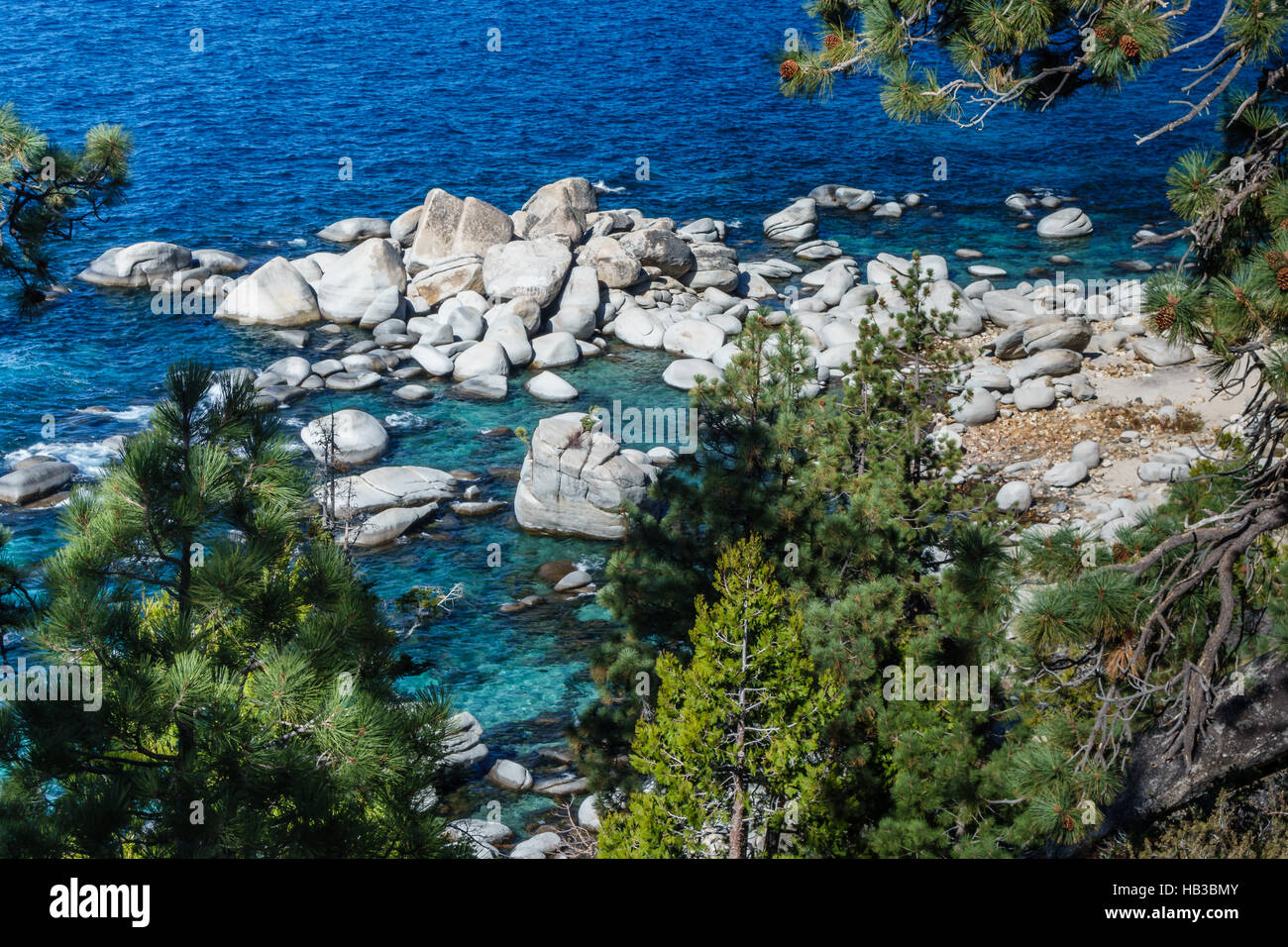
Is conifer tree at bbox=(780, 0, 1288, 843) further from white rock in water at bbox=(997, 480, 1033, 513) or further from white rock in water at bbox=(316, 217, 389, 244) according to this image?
white rock in water at bbox=(316, 217, 389, 244)

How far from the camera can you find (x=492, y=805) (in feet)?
52.3

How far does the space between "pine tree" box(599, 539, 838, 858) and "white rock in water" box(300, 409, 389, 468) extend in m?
16.0

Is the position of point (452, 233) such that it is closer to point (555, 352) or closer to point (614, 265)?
point (614, 265)

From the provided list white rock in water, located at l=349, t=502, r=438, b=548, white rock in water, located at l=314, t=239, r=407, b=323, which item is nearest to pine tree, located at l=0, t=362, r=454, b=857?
white rock in water, located at l=349, t=502, r=438, b=548

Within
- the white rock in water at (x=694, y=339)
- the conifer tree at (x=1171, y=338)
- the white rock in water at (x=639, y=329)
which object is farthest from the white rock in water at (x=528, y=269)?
the conifer tree at (x=1171, y=338)

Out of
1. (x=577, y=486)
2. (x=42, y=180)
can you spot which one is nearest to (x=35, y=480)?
(x=577, y=486)

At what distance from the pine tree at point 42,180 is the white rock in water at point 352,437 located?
12.9 metres

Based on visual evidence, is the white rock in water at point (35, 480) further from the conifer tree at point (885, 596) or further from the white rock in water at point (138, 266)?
the conifer tree at point (885, 596)

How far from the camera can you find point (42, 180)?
10.4 m

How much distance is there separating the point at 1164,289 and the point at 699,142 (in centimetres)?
4091

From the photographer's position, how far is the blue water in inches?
867

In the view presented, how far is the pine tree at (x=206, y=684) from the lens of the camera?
25.2 ft

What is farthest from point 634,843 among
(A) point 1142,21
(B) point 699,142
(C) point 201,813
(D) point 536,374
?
(B) point 699,142

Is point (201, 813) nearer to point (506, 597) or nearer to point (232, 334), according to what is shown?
point (506, 597)
